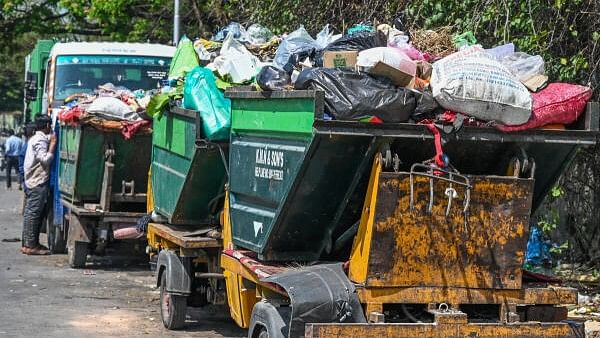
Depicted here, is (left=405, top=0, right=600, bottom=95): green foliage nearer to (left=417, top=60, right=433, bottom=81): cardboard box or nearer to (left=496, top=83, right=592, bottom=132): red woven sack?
(left=496, top=83, right=592, bottom=132): red woven sack

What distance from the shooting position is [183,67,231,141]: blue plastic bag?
780cm

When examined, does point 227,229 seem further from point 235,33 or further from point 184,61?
point 235,33

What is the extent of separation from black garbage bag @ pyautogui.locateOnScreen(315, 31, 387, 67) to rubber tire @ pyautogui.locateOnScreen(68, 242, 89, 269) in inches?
269

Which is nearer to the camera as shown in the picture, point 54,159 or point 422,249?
point 422,249

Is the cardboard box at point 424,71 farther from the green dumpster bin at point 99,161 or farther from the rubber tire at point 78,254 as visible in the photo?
the rubber tire at point 78,254

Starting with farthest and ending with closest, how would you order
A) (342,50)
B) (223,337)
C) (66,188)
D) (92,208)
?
(66,188) → (92,208) → (223,337) → (342,50)

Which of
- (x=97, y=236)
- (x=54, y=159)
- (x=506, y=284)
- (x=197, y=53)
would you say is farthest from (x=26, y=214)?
(x=506, y=284)

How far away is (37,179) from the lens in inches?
557

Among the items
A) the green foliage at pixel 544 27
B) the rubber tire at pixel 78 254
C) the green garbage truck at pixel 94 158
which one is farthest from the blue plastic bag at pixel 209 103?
the rubber tire at pixel 78 254

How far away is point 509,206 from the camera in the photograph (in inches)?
238

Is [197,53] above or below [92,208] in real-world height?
above

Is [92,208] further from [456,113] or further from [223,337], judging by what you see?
[456,113]

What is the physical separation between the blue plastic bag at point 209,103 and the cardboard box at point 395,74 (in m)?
1.98

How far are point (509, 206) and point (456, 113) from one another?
61 centimetres
